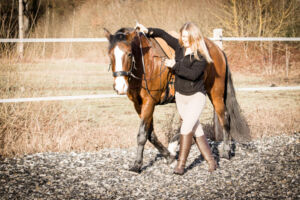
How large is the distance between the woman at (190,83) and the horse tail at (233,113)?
3.61ft

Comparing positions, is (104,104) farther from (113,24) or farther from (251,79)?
(251,79)

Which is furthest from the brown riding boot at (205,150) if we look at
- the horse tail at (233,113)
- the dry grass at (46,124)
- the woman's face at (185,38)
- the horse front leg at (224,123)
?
the dry grass at (46,124)

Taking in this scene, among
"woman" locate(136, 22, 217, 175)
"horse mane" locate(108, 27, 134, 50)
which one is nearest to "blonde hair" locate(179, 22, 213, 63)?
"woman" locate(136, 22, 217, 175)

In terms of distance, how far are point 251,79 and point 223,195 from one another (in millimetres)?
9842

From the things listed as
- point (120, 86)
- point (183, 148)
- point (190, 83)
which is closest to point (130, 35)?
point (120, 86)

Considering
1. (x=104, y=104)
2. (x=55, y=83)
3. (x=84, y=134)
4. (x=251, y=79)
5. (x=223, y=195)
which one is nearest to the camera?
(x=223, y=195)

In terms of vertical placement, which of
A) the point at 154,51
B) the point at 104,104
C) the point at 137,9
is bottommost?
the point at 104,104

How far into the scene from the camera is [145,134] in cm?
401

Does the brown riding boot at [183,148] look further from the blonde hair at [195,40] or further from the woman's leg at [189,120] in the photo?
the blonde hair at [195,40]

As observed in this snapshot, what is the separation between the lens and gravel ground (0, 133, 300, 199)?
11.1 ft

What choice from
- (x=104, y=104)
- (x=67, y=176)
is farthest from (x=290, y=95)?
(x=67, y=176)

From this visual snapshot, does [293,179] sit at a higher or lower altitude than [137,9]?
lower

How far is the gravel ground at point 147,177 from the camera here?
11.1 feet

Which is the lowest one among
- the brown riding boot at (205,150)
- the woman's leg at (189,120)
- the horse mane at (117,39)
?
the brown riding boot at (205,150)
